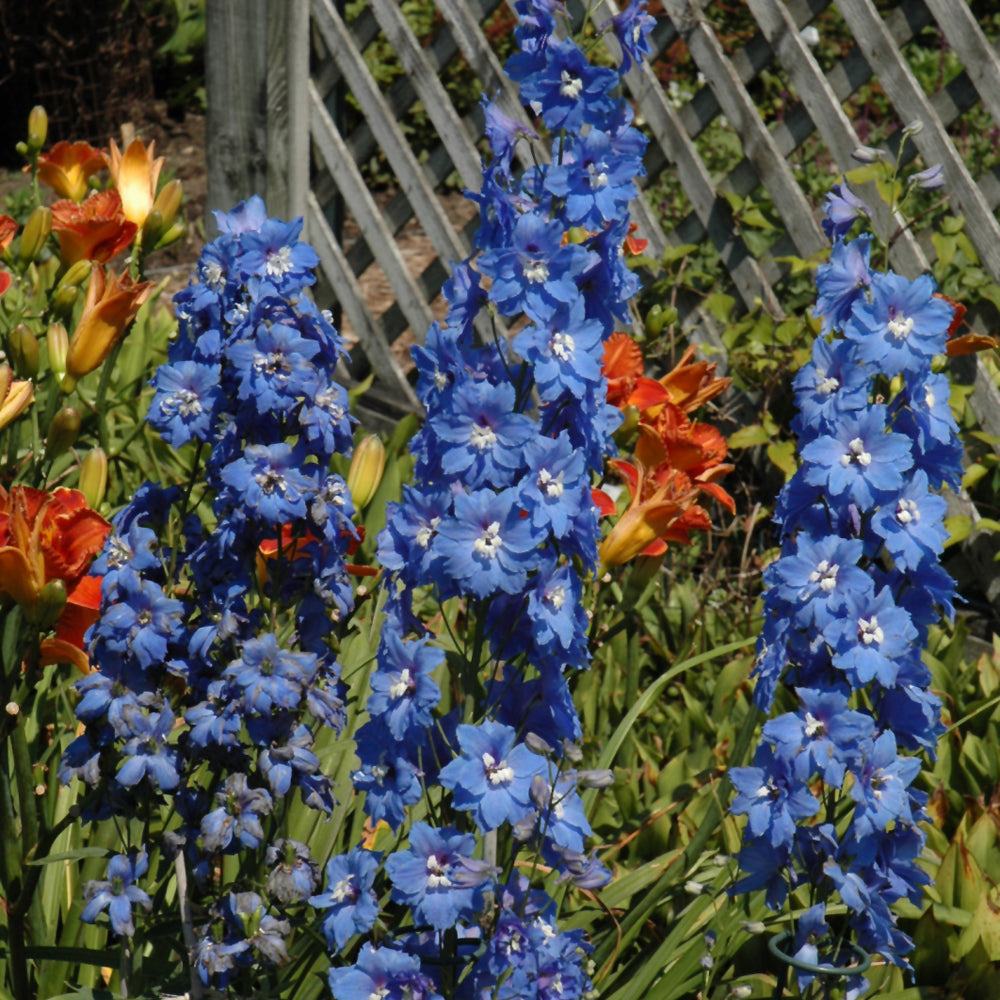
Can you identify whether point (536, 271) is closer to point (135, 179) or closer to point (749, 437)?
point (135, 179)

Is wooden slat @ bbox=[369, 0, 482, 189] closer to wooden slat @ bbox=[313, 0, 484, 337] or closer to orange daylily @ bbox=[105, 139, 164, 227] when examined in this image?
wooden slat @ bbox=[313, 0, 484, 337]

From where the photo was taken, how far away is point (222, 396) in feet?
3.89

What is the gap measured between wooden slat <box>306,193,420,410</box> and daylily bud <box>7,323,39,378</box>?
Result: 190 cm

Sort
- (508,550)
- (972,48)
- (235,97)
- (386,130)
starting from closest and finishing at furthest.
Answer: (508,550) < (972,48) < (235,97) < (386,130)

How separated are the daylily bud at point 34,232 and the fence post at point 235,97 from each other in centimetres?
139

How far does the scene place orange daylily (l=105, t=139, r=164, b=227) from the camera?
76.5 inches

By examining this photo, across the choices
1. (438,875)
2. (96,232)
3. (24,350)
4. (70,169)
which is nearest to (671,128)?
(70,169)

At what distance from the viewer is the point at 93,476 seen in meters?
1.53

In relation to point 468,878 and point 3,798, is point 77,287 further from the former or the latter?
point 468,878

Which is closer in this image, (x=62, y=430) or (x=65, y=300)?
(x=62, y=430)

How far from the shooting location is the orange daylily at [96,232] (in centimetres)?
184

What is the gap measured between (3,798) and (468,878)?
66cm

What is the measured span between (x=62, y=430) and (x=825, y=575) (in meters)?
0.88

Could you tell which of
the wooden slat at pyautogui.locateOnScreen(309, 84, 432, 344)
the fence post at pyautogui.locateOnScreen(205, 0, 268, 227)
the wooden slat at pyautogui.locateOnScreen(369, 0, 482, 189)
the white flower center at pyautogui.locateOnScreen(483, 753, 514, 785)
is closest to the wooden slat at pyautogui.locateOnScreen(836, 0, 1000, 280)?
the wooden slat at pyautogui.locateOnScreen(369, 0, 482, 189)
